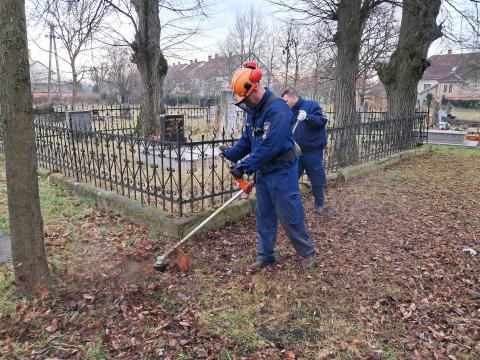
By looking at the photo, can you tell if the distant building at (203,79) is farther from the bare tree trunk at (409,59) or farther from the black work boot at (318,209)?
the black work boot at (318,209)

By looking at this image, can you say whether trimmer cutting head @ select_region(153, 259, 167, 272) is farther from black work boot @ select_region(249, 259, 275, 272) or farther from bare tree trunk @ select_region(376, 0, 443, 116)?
bare tree trunk @ select_region(376, 0, 443, 116)

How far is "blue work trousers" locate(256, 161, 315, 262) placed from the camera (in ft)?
11.1

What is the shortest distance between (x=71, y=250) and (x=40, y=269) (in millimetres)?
974

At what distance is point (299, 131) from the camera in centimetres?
515

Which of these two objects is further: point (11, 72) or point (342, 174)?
point (342, 174)

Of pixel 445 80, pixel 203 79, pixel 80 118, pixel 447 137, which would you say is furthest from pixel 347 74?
pixel 445 80

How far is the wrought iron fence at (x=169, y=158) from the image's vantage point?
15.6ft

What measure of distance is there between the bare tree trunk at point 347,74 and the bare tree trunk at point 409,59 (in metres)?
3.36

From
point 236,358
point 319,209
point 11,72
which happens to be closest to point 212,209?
point 319,209

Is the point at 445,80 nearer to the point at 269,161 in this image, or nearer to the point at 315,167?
the point at 315,167

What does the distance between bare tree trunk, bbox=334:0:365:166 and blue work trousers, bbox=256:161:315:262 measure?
161 inches

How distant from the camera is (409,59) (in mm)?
10820

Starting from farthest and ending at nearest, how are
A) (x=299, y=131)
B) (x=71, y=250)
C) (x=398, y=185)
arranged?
(x=398, y=185), (x=299, y=131), (x=71, y=250)

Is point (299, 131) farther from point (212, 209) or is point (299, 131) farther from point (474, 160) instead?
point (474, 160)
